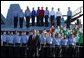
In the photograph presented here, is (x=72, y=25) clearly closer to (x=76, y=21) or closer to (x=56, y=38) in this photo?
(x=76, y=21)

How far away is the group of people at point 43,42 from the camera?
45.0 ft

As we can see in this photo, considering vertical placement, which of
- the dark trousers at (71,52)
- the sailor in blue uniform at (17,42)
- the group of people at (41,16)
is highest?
the group of people at (41,16)

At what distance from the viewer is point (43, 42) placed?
14.0 metres

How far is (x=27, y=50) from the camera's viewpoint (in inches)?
543

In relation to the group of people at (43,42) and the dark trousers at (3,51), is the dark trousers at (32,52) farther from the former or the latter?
the dark trousers at (3,51)

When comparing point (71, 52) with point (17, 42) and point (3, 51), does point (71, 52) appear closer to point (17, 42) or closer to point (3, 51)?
point (17, 42)

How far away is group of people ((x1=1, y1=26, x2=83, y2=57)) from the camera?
13715 millimetres

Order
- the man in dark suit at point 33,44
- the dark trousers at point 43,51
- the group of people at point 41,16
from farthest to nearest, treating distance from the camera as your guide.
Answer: the group of people at point 41,16
the dark trousers at point 43,51
the man in dark suit at point 33,44

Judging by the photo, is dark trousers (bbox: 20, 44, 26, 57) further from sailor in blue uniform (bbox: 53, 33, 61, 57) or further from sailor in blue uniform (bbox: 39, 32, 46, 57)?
sailor in blue uniform (bbox: 53, 33, 61, 57)

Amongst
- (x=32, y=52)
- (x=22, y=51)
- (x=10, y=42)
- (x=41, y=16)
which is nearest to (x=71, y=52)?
(x=32, y=52)

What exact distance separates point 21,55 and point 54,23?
223 cm

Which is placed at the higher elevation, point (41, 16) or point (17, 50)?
point (41, 16)

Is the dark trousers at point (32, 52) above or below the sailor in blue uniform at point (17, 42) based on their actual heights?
below

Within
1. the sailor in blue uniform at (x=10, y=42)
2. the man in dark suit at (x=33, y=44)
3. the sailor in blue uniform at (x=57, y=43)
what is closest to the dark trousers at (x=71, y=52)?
the sailor in blue uniform at (x=57, y=43)
